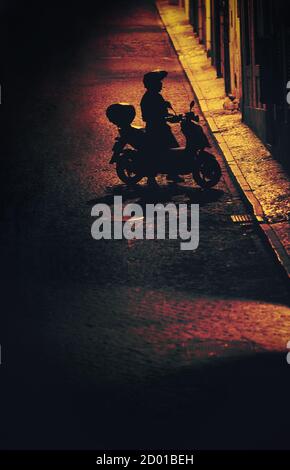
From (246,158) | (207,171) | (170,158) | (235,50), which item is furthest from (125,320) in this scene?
(235,50)

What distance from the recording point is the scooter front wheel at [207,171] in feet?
51.3

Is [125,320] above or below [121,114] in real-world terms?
below

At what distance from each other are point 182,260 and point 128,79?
12983 millimetres

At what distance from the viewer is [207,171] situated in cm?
1564

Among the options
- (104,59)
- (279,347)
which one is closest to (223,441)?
Result: (279,347)

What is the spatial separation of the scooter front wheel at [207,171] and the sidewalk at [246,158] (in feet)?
1.17

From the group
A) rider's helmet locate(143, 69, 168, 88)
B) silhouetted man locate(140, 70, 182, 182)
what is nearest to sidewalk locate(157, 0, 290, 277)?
silhouetted man locate(140, 70, 182, 182)

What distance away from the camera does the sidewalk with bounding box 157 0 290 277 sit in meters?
13.6

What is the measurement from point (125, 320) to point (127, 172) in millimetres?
5902

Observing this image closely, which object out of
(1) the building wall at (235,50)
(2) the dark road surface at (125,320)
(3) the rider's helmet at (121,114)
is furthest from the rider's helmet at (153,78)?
(1) the building wall at (235,50)

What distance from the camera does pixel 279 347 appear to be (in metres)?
9.54

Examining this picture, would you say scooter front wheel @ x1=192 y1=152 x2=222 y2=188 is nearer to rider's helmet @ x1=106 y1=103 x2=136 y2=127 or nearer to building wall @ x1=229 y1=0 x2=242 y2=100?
rider's helmet @ x1=106 y1=103 x2=136 y2=127

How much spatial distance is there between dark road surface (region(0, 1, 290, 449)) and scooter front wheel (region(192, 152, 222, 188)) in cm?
18

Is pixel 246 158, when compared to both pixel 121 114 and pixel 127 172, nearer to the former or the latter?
pixel 127 172
